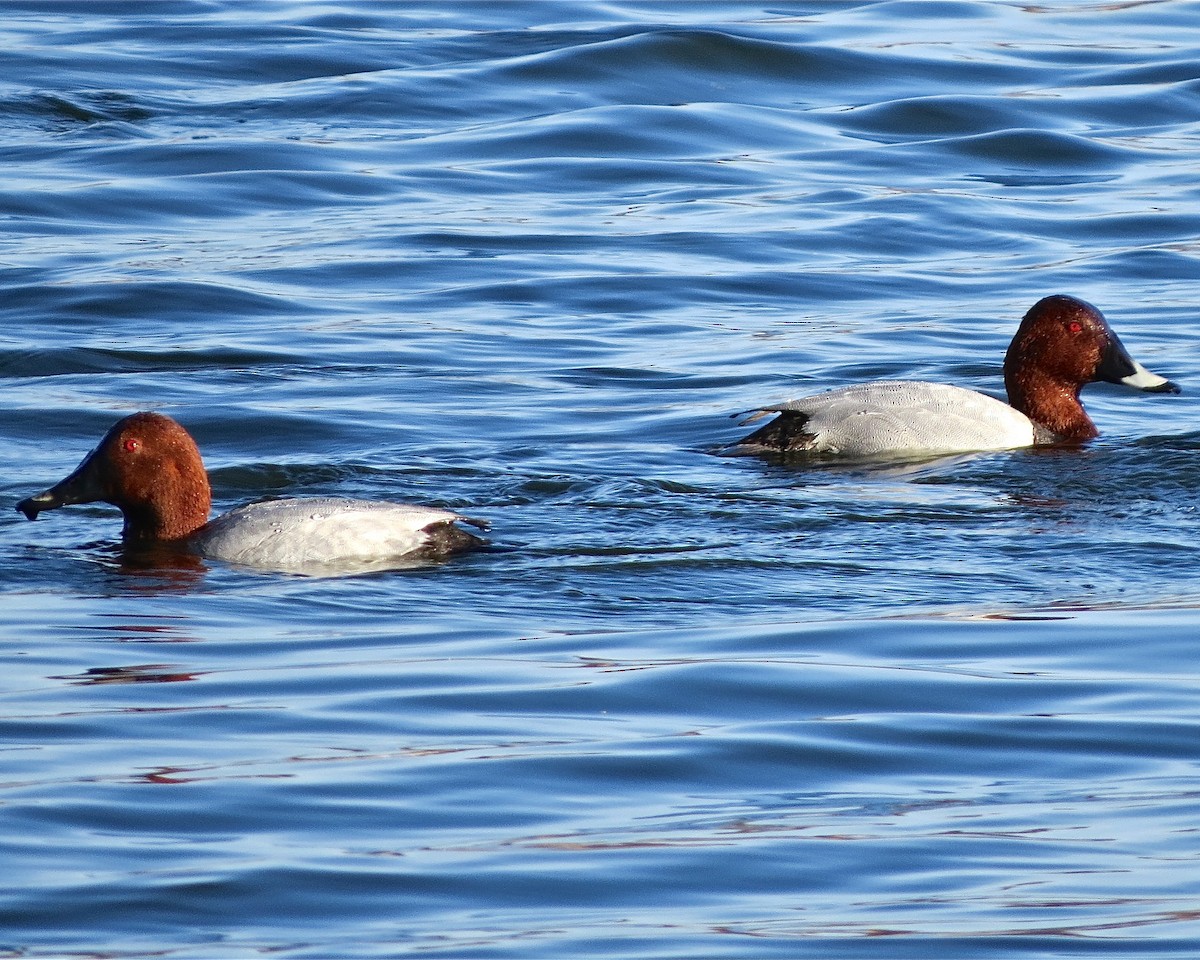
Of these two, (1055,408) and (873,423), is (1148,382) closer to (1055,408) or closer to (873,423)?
(1055,408)

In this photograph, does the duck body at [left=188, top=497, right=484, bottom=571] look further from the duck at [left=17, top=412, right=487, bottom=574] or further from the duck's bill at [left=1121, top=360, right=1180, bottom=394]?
the duck's bill at [left=1121, top=360, right=1180, bottom=394]

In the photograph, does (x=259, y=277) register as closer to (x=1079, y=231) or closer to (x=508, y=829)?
(x=1079, y=231)

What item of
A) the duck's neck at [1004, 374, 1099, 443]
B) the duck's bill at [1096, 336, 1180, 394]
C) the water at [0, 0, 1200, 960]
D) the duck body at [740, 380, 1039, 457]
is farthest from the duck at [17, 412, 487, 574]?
the duck's bill at [1096, 336, 1180, 394]

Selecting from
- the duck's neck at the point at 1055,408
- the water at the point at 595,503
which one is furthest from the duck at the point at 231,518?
the duck's neck at the point at 1055,408

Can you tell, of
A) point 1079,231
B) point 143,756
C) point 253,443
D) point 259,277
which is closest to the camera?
point 143,756

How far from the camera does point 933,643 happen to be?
25.6 feet

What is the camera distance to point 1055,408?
39.3ft

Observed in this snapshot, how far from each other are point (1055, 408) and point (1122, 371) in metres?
0.42

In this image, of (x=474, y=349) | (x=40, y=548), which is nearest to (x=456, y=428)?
(x=474, y=349)

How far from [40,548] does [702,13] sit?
1719 centimetres

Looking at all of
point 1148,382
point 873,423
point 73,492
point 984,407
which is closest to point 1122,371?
point 1148,382

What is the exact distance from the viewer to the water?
5430 millimetres

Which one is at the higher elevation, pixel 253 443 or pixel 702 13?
pixel 702 13

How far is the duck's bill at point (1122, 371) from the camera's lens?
12.0 metres
